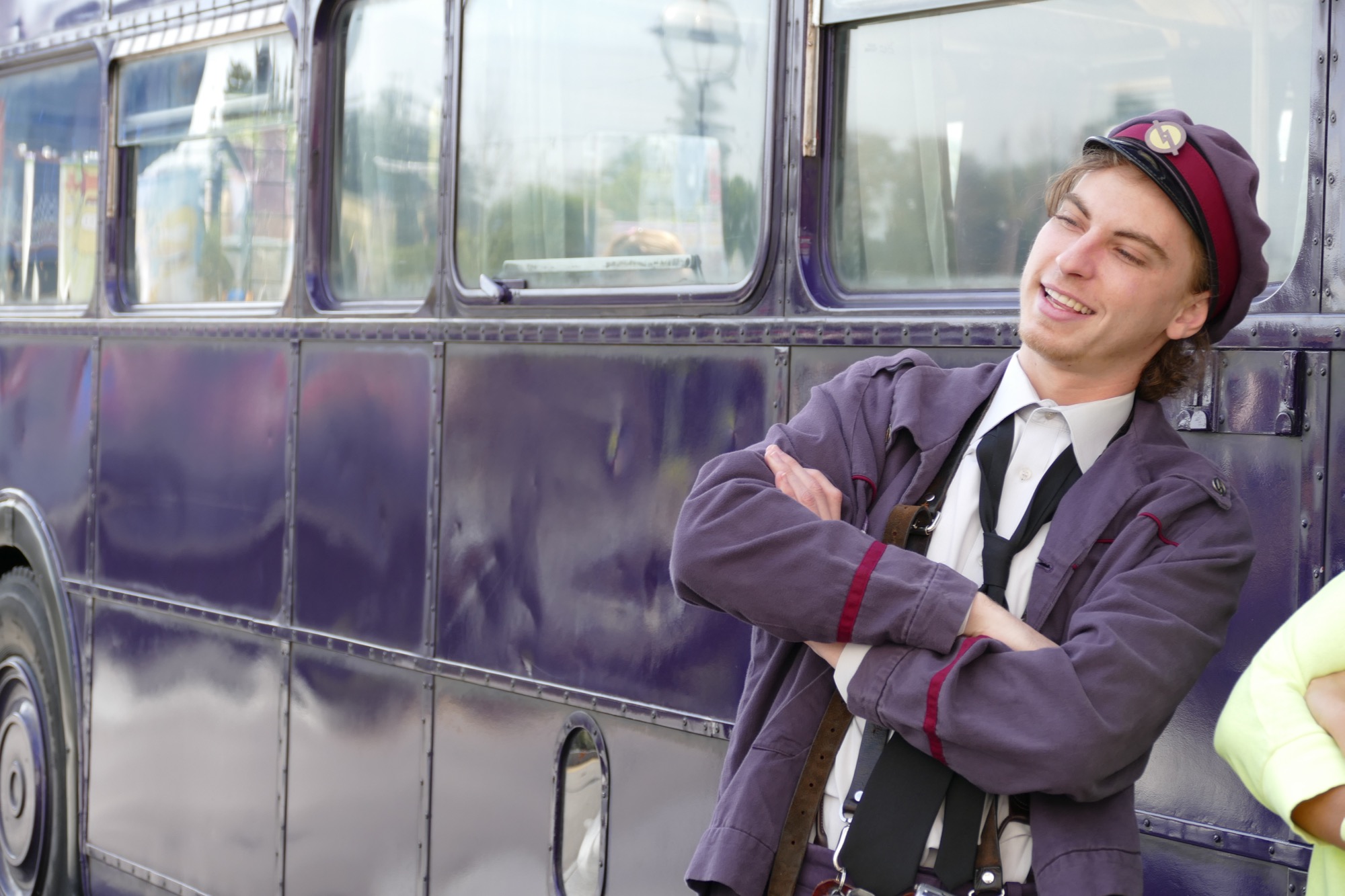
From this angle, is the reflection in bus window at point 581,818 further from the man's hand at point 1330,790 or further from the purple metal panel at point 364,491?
the man's hand at point 1330,790

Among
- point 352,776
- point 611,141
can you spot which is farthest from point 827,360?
point 352,776

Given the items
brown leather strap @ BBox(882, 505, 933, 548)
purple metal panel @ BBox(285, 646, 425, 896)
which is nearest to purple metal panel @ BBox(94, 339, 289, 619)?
purple metal panel @ BBox(285, 646, 425, 896)

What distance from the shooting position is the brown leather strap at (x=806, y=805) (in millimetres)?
1622

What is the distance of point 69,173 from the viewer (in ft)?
15.5

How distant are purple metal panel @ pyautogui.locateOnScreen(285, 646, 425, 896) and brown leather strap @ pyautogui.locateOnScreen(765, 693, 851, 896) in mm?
1728

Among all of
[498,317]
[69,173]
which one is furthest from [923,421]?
[69,173]

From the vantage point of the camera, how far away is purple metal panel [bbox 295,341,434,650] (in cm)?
336

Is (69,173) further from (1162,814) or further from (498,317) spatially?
(1162,814)

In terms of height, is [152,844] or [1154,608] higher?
[1154,608]

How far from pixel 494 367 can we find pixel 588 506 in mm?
416

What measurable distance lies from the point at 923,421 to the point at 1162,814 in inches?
31.8

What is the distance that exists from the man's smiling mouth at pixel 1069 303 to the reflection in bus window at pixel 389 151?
1.94m

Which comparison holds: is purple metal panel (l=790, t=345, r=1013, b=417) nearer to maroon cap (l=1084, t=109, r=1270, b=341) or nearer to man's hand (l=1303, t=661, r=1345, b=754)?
maroon cap (l=1084, t=109, r=1270, b=341)

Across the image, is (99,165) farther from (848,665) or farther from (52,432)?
(848,665)
